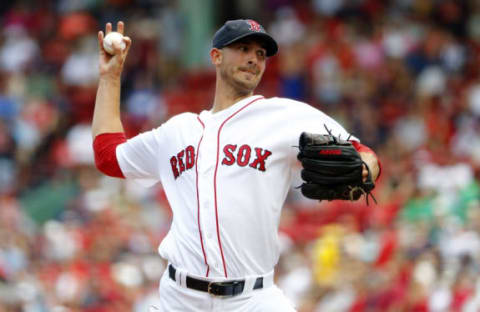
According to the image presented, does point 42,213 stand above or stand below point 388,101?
below

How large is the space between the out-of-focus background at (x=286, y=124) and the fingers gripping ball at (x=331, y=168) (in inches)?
125

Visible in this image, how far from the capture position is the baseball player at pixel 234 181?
462 cm

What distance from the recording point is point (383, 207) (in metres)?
9.80

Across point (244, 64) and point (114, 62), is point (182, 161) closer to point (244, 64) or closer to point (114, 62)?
point (244, 64)

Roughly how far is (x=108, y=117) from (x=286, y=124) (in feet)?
3.48

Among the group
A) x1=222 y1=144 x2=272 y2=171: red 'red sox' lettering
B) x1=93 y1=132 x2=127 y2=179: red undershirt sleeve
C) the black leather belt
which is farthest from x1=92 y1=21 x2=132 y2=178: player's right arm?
the black leather belt

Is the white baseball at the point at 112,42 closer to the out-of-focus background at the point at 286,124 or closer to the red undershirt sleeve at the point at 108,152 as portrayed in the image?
the red undershirt sleeve at the point at 108,152

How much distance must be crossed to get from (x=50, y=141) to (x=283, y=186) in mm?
9680

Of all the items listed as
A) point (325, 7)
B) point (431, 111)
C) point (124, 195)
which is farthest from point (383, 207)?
point (325, 7)

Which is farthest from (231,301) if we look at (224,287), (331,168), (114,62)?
(114,62)

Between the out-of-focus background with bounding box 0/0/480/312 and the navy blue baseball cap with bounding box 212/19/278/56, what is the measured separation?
10.4ft

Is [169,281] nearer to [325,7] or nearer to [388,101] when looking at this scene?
[388,101]

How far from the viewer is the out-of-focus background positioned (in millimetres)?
8648

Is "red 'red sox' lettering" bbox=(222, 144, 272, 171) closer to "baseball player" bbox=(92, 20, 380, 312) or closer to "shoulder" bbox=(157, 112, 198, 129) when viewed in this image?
"baseball player" bbox=(92, 20, 380, 312)
